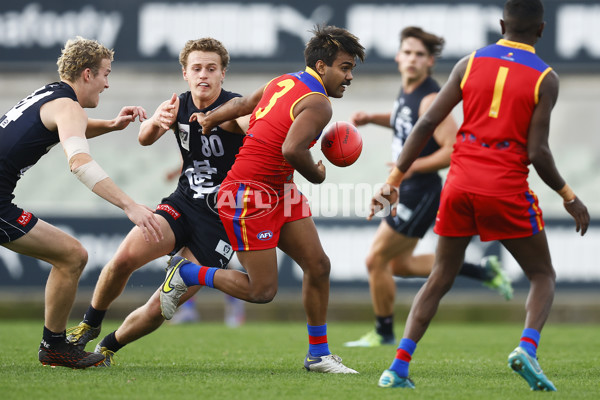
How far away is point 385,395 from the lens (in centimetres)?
478

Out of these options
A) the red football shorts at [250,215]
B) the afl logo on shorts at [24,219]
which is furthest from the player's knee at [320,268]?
the afl logo on shorts at [24,219]

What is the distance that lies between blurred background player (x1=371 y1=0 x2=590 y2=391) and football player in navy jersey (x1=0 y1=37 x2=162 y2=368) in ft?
5.71

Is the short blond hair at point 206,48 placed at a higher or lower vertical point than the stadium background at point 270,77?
higher

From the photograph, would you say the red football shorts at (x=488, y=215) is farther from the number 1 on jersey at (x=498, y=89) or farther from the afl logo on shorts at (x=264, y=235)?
the afl logo on shorts at (x=264, y=235)

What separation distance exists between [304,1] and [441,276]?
28.9 feet

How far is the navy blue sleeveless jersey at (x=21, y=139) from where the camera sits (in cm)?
576

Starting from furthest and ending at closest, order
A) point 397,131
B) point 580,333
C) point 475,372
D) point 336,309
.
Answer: point 336,309
point 580,333
point 397,131
point 475,372

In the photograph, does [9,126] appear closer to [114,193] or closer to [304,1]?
[114,193]

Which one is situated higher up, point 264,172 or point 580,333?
point 264,172

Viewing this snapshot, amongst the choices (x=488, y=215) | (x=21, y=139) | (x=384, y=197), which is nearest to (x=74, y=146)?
(x=21, y=139)

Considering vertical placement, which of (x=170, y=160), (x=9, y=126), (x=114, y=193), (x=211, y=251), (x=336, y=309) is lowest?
(x=336, y=309)

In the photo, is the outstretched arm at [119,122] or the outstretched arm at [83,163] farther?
the outstretched arm at [119,122]

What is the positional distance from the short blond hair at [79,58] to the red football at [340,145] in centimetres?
166

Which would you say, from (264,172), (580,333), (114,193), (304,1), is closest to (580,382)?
(264,172)
